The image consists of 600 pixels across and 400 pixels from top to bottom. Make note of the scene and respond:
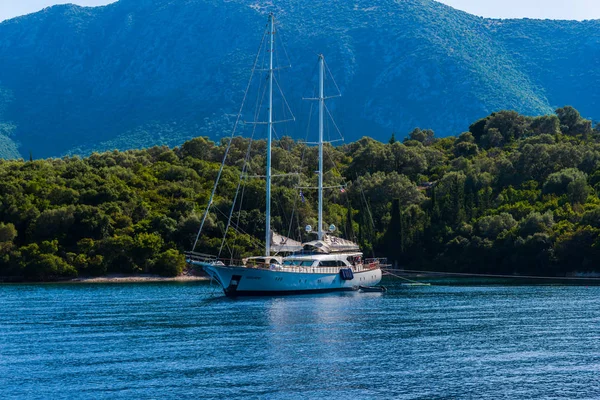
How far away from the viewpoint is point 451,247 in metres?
96.2

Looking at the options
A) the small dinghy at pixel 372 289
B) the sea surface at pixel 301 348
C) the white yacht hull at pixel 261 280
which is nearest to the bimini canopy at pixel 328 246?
the white yacht hull at pixel 261 280

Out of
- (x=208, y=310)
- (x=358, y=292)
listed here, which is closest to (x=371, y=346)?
(x=208, y=310)

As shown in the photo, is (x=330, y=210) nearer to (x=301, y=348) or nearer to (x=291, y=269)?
(x=291, y=269)

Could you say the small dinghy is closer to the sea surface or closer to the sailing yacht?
the sailing yacht

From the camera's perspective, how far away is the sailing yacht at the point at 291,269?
61594mm

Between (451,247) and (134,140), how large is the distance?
389 feet

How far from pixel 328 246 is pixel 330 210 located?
117ft

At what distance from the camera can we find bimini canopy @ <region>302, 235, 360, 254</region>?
222 feet

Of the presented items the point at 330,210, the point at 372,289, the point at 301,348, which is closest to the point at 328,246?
the point at 372,289

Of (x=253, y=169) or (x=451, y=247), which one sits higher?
(x=253, y=169)

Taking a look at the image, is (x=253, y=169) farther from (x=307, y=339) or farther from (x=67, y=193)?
(x=307, y=339)

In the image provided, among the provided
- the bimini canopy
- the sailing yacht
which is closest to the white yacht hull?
the sailing yacht

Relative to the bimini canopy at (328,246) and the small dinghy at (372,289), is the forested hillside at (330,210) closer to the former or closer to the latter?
the bimini canopy at (328,246)

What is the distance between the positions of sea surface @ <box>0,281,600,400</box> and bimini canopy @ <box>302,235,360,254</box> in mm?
6934
